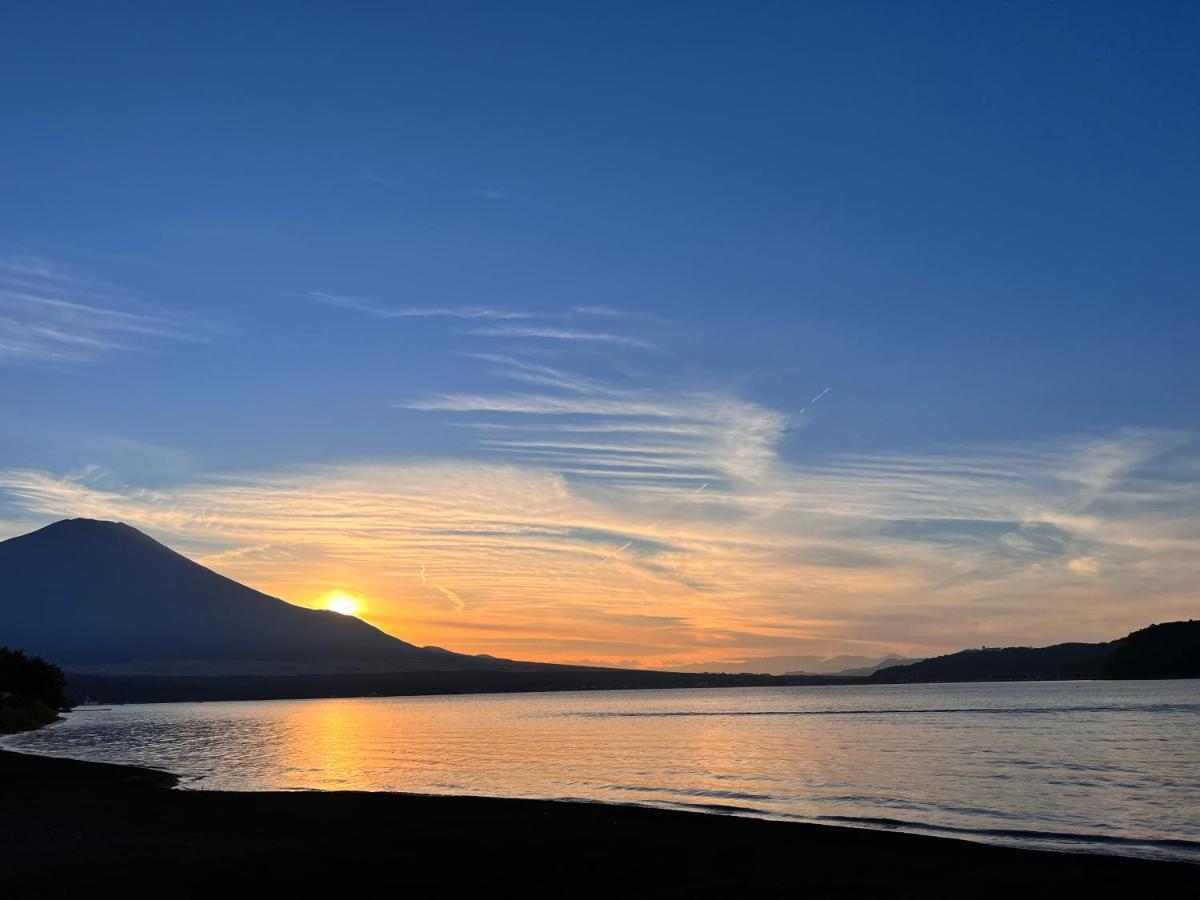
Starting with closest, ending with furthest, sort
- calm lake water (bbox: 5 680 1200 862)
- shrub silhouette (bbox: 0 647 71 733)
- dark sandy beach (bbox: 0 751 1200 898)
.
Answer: dark sandy beach (bbox: 0 751 1200 898)
calm lake water (bbox: 5 680 1200 862)
shrub silhouette (bbox: 0 647 71 733)

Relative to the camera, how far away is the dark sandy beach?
21125 millimetres

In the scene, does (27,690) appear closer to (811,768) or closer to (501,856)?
(811,768)

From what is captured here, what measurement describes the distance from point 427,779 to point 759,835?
26.5 m

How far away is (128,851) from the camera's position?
1004 inches

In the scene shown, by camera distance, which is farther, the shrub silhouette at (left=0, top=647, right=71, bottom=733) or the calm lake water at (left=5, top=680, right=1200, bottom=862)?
the shrub silhouette at (left=0, top=647, right=71, bottom=733)

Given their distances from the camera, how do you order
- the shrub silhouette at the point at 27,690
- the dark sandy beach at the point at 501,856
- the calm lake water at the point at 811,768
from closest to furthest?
the dark sandy beach at the point at 501,856 < the calm lake water at the point at 811,768 < the shrub silhouette at the point at 27,690

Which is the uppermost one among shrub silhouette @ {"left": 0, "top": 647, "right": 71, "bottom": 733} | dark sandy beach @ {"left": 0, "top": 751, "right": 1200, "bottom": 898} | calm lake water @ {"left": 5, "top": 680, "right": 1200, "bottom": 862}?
shrub silhouette @ {"left": 0, "top": 647, "right": 71, "bottom": 733}

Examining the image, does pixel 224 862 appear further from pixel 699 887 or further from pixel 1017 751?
pixel 1017 751

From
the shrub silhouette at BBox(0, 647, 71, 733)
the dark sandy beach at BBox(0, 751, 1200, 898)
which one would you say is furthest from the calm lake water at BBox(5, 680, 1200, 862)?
the shrub silhouette at BBox(0, 647, 71, 733)

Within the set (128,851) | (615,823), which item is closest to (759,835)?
(615,823)

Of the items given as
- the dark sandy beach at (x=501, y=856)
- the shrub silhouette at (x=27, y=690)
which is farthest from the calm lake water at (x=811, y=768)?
the shrub silhouette at (x=27, y=690)

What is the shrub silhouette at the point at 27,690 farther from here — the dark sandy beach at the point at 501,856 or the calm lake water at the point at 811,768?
the dark sandy beach at the point at 501,856

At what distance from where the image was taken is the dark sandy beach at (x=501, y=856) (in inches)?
832

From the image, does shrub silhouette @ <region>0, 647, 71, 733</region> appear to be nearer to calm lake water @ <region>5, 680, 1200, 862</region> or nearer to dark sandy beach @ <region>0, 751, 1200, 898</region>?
calm lake water @ <region>5, 680, 1200, 862</region>
